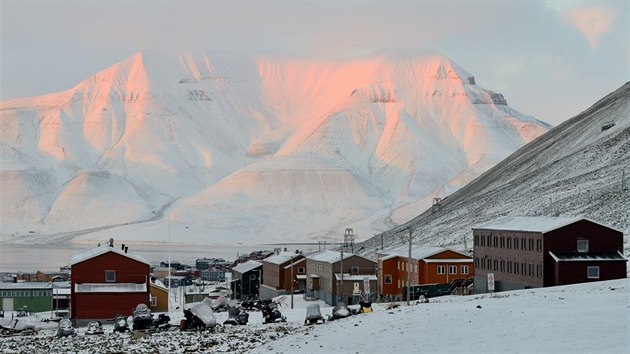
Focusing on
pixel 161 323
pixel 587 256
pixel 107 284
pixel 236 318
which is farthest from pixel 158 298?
pixel 587 256

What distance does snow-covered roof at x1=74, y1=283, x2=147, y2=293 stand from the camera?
6731 cm

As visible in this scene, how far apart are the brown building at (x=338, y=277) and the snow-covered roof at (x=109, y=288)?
1638cm

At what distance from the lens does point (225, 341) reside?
3934cm

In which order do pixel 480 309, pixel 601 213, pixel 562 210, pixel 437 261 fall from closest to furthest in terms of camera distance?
pixel 480 309 < pixel 437 261 < pixel 601 213 < pixel 562 210

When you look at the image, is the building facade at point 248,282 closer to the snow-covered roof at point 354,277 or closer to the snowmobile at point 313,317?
the snow-covered roof at point 354,277

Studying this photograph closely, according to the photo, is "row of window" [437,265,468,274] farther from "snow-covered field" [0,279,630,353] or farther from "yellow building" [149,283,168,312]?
"snow-covered field" [0,279,630,353]

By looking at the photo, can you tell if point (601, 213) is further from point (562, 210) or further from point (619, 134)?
point (619, 134)

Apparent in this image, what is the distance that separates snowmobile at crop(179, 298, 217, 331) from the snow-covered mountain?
125 feet

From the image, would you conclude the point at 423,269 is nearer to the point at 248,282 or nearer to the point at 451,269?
the point at 451,269

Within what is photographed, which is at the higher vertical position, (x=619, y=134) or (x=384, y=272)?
(x=619, y=134)

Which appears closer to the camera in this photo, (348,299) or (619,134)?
(348,299)

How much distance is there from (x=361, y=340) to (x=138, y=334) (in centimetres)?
1330

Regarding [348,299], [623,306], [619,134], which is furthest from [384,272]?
[619,134]

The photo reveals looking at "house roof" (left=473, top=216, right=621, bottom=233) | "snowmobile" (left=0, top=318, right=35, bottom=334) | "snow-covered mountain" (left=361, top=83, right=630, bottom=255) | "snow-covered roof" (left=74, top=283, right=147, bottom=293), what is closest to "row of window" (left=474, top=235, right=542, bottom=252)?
"house roof" (left=473, top=216, right=621, bottom=233)
